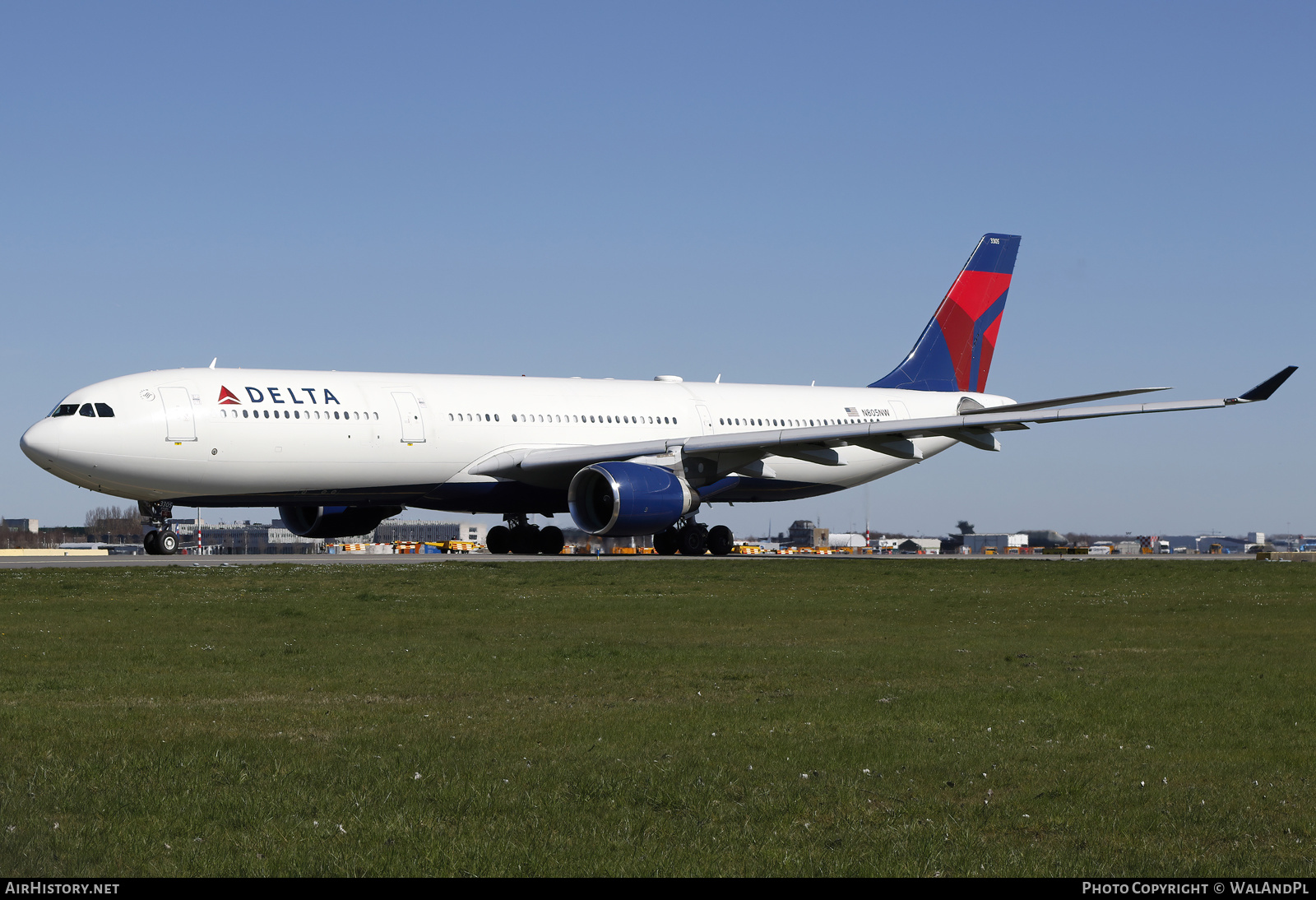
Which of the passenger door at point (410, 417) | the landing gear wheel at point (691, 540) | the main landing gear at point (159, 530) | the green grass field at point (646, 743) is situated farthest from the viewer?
the landing gear wheel at point (691, 540)

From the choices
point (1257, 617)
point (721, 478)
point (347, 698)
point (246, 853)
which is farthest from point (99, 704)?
point (721, 478)

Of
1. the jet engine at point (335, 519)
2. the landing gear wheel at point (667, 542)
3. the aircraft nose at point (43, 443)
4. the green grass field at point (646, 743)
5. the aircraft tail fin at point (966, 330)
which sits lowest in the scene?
the green grass field at point (646, 743)

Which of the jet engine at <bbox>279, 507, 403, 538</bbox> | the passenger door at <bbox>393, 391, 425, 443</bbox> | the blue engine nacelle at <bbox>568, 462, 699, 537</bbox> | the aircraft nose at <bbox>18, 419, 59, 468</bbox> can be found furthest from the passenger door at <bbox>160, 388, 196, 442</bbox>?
the blue engine nacelle at <bbox>568, 462, 699, 537</bbox>

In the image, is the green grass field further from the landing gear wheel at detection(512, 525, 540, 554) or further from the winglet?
the landing gear wheel at detection(512, 525, 540, 554)

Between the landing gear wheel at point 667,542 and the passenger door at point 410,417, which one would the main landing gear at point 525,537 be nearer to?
the landing gear wheel at point 667,542

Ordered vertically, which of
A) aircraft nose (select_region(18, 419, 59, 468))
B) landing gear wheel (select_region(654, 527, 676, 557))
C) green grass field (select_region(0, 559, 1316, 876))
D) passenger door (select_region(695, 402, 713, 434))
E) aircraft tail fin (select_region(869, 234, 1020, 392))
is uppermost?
aircraft tail fin (select_region(869, 234, 1020, 392))

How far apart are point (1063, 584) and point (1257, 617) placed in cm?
666

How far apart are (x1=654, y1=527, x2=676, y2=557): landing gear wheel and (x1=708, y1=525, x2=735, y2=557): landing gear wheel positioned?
117 centimetres

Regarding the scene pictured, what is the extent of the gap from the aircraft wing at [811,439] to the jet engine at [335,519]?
14.1 ft

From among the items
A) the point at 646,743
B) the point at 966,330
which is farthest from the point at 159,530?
the point at 966,330

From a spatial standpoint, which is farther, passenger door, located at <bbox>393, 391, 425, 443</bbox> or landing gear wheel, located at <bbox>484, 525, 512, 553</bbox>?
landing gear wheel, located at <bbox>484, 525, 512, 553</bbox>

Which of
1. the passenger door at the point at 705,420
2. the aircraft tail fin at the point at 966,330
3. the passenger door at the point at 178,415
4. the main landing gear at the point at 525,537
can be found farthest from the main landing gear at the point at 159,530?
the aircraft tail fin at the point at 966,330

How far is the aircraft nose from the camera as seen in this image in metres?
30.2

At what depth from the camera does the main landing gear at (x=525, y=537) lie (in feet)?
130
